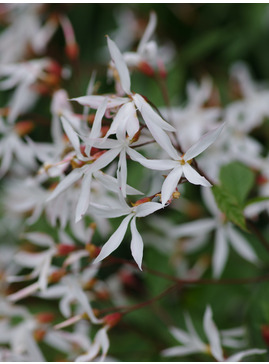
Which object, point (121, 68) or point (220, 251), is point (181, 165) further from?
point (220, 251)

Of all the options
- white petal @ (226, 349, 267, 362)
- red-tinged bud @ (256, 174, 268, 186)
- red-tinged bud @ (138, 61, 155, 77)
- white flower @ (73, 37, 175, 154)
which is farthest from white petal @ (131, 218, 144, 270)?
red-tinged bud @ (256, 174, 268, 186)

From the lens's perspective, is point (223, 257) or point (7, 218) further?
point (7, 218)

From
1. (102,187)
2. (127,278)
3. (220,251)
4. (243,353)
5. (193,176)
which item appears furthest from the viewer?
(127,278)

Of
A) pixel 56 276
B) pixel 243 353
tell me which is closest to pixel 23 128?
pixel 56 276

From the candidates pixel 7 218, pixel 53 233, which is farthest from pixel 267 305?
pixel 7 218

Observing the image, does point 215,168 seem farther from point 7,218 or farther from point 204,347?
point 7,218

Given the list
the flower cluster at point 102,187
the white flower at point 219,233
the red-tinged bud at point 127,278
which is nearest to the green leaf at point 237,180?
the flower cluster at point 102,187
